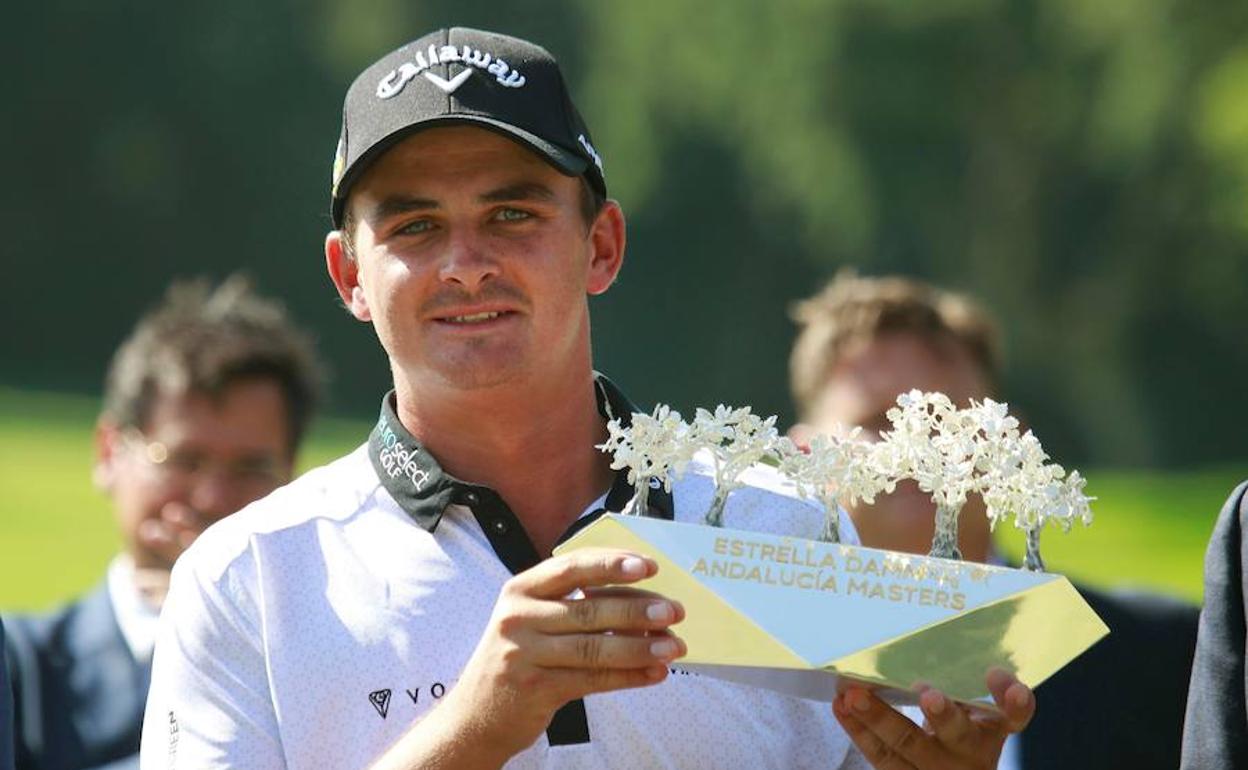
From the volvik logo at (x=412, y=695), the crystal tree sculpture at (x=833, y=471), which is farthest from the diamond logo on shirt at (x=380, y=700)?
the crystal tree sculpture at (x=833, y=471)

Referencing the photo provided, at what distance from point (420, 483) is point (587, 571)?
599 millimetres

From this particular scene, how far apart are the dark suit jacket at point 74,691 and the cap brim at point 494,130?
5.47ft

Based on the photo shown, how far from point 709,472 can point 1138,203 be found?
78.7ft

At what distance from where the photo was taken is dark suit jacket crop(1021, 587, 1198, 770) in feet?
12.6

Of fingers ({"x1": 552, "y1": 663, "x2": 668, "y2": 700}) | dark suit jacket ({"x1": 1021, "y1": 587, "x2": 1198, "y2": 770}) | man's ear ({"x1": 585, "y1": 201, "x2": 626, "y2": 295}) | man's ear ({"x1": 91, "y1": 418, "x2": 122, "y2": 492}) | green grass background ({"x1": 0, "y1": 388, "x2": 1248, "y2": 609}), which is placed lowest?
fingers ({"x1": 552, "y1": 663, "x2": 668, "y2": 700})

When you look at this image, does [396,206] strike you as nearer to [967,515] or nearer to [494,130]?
[494,130]

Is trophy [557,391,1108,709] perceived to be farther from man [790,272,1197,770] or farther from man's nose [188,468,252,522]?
man's nose [188,468,252,522]

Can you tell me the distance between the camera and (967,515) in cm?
453

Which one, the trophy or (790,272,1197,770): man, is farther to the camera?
(790,272,1197,770): man

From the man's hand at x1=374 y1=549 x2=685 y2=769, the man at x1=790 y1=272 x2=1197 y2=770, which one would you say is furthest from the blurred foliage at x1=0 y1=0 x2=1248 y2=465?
the man's hand at x1=374 y1=549 x2=685 y2=769

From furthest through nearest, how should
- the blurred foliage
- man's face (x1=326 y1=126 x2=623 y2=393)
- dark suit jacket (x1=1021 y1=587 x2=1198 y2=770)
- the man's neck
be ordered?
the blurred foliage
dark suit jacket (x1=1021 y1=587 x2=1198 y2=770)
the man's neck
man's face (x1=326 y1=126 x2=623 y2=393)

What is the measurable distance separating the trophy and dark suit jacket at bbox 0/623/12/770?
3.07ft

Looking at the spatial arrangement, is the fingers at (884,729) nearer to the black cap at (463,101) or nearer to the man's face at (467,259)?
the man's face at (467,259)

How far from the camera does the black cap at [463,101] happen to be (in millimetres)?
2820
